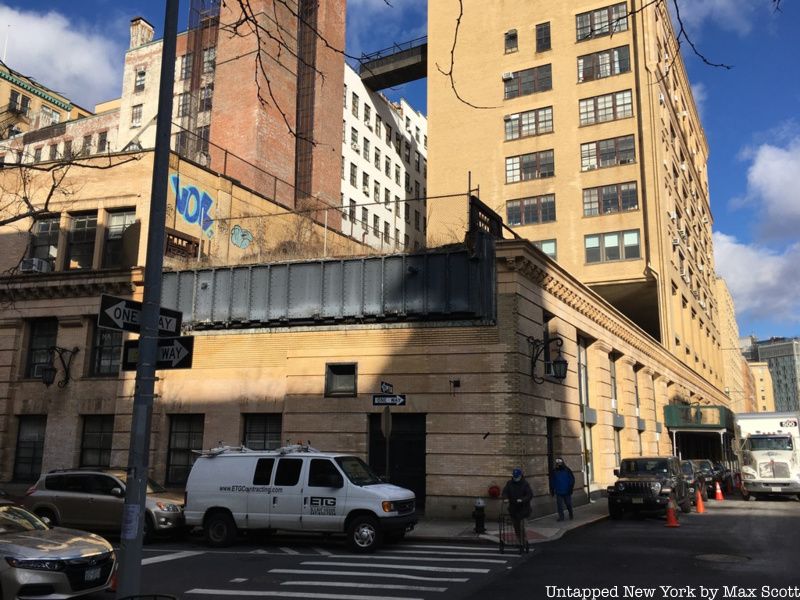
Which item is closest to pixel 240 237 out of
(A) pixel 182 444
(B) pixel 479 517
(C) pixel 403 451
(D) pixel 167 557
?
(A) pixel 182 444

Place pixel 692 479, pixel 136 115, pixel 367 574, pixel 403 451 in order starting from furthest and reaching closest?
1. pixel 136 115
2. pixel 692 479
3. pixel 403 451
4. pixel 367 574

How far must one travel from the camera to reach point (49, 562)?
29.5 feet

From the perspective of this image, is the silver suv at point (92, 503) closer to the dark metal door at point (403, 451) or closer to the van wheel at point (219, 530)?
the van wheel at point (219, 530)

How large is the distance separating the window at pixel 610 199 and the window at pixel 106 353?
28967 millimetres

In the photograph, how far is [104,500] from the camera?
16.4m

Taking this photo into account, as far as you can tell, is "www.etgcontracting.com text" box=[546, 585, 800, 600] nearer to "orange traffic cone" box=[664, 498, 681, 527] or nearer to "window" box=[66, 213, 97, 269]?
"orange traffic cone" box=[664, 498, 681, 527]

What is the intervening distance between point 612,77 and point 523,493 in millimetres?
35130

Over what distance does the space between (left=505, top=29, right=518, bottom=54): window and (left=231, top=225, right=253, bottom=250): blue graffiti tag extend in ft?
87.7

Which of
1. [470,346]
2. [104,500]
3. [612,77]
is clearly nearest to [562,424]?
[470,346]

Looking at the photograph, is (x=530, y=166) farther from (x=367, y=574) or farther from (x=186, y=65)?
(x=367, y=574)

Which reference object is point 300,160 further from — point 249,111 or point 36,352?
point 36,352

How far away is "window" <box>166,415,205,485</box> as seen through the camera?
75.5 feet

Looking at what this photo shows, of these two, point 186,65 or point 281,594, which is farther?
point 186,65

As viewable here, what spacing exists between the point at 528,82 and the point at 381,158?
73.3 feet
